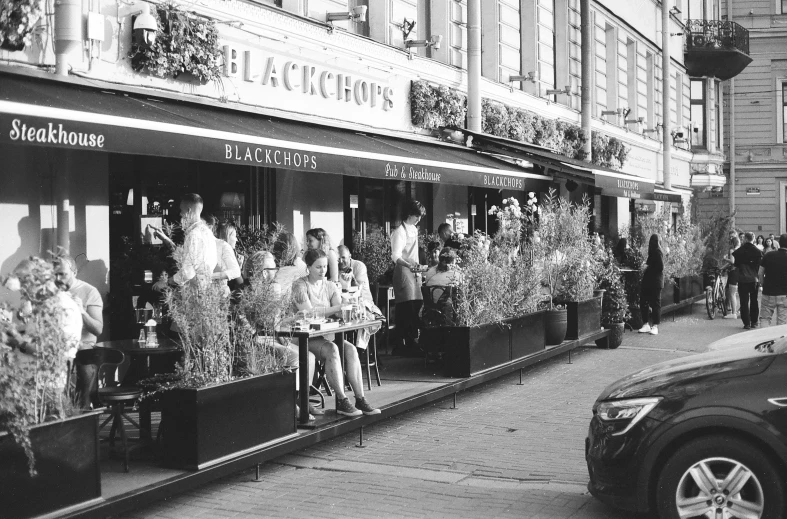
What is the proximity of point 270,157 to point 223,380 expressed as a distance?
337 centimetres

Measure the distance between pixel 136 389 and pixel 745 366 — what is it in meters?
3.94

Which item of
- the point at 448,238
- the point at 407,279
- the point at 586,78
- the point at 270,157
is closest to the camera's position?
the point at 270,157

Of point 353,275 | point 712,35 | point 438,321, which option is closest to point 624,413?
point 438,321

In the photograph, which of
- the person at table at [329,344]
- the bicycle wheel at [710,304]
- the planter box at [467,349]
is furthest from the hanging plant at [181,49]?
the bicycle wheel at [710,304]

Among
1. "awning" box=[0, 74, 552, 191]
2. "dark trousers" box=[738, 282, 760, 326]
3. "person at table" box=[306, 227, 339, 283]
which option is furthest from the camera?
"dark trousers" box=[738, 282, 760, 326]

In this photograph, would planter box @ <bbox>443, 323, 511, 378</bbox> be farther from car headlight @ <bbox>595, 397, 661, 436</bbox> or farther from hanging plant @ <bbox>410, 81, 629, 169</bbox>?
hanging plant @ <bbox>410, 81, 629, 169</bbox>

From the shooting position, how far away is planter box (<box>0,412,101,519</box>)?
5.08 metres

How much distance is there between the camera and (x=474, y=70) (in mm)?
17922

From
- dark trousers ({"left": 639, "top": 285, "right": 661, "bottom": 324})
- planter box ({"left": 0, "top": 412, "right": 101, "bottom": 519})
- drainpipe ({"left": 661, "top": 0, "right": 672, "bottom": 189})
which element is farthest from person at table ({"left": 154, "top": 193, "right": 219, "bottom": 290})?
drainpipe ({"left": 661, "top": 0, "right": 672, "bottom": 189})

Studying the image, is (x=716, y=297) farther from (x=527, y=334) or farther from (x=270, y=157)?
(x=270, y=157)

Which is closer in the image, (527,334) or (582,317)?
(527,334)

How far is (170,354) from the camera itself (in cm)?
800

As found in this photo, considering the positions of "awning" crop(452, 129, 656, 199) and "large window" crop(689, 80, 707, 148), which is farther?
"large window" crop(689, 80, 707, 148)

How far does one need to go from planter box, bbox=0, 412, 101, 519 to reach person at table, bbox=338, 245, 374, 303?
4777 millimetres
